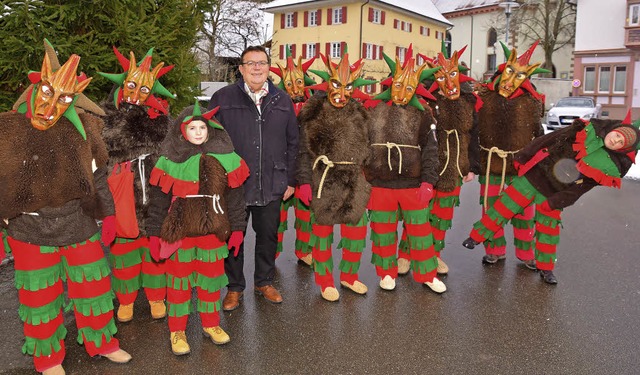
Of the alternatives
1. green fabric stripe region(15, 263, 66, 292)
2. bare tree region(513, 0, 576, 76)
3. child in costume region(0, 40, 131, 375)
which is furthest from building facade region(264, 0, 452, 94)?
green fabric stripe region(15, 263, 66, 292)

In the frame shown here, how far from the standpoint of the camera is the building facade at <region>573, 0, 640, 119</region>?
31250mm

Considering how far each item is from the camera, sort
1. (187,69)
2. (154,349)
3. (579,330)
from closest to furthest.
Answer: (154,349)
(579,330)
(187,69)

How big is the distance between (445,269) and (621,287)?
5.58ft

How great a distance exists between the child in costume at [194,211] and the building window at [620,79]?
34.3 metres

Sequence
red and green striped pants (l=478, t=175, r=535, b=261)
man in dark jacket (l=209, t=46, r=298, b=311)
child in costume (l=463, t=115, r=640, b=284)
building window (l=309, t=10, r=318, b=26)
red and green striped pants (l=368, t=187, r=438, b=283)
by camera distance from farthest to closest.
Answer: building window (l=309, t=10, r=318, b=26) < red and green striped pants (l=478, t=175, r=535, b=261) < red and green striped pants (l=368, t=187, r=438, b=283) < child in costume (l=463, t=115, r=640, b=284) < man in dark jacket (l=209, t=46, r=298, b=311)

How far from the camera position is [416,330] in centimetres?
432

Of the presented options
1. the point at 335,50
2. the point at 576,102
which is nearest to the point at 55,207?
the point at 576,102

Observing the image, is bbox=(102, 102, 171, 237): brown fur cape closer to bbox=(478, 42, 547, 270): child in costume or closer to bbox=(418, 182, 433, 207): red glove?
bbox=(418, 182, 433, 207): red glove

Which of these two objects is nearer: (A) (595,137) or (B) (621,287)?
(A) (595,137)

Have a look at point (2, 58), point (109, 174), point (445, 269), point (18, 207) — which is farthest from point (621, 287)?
point (2, 58)

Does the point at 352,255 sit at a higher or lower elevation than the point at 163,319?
higher

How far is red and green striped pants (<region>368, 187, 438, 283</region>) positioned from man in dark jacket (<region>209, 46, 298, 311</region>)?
0.87 metres

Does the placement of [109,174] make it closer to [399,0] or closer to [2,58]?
[2,58]

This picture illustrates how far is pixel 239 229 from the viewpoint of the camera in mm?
4000
